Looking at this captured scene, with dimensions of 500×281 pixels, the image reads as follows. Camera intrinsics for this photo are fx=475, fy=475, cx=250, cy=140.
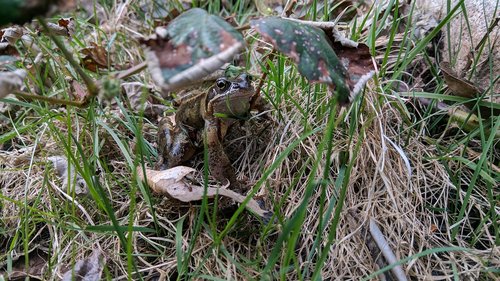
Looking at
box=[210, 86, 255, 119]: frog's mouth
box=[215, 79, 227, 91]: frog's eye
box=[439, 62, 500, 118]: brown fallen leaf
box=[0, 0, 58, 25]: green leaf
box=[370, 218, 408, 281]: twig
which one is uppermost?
box=[0, 0, 58, 25]: green leaf

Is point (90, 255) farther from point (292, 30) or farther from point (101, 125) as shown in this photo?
point (292, 30)

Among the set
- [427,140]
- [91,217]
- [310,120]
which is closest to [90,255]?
[91,217]

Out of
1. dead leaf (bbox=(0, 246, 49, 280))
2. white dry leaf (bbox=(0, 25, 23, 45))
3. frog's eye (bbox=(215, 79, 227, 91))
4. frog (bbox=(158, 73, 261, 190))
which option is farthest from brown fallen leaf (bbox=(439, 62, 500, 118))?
dead leaf (bbox=(0, 246, 49, 280))

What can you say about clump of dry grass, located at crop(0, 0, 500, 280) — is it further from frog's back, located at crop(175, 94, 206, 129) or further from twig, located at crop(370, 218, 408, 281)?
frog's back, located at crop(175, 94, 206, 129)

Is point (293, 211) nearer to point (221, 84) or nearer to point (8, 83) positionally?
point (221, 84)

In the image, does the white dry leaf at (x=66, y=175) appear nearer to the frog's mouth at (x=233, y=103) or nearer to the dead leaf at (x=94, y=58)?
the frog's mouth at (x=233, y=103)

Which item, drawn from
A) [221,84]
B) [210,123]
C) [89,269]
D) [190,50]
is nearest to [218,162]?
[210,123]
